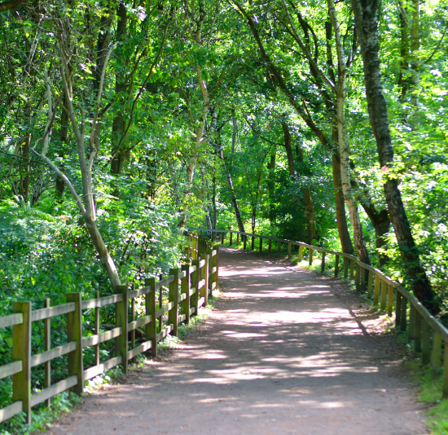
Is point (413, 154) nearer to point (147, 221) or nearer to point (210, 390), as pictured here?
point (147, 221)

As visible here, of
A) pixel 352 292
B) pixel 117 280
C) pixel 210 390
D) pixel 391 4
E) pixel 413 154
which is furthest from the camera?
pixel 391 4

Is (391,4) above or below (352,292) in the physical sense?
above

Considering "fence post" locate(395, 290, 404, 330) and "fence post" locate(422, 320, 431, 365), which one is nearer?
"fence post" locate(422, 320, 431, 365)

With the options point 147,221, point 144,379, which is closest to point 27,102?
point 147,221

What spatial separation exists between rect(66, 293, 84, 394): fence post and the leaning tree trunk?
632cm

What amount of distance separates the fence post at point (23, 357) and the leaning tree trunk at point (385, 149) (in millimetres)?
7111

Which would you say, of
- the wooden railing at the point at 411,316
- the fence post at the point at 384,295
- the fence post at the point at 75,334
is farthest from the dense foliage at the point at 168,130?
the fence post at the point at 384,295

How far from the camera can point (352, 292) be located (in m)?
15.5

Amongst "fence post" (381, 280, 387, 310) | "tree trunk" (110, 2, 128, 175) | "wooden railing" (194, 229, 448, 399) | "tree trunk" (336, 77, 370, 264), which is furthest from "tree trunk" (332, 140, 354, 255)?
"tree trunk" (110, 2, 128, 175)

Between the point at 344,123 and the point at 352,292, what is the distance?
17.1 feet

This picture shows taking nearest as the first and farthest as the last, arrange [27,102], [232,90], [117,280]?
[117,280], [27,102], [232,90]

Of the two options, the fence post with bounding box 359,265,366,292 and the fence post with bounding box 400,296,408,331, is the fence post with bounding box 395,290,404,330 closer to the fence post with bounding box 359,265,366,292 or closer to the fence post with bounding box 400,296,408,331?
the fence post with bounding box 400,296,408,331

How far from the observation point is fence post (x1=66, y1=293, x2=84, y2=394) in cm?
558

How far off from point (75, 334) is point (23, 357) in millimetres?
1008
